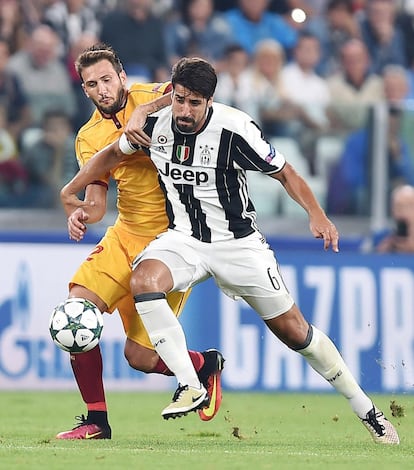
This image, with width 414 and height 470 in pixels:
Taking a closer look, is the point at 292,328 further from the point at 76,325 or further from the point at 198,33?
the point at 198,33

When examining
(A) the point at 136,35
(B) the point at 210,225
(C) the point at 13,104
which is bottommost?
(B) the point at 210,225

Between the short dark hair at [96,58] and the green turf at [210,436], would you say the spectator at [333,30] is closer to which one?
the green turf at [210,436]

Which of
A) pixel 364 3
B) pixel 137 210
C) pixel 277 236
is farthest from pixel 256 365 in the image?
pixel 364 3

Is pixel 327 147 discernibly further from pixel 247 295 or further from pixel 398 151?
pixel 247 295

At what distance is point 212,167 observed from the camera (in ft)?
23.8

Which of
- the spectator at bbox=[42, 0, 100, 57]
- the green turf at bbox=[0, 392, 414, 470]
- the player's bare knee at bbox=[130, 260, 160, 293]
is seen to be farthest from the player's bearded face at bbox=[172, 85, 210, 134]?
the spectator at bbox=[42, 0, 100, 57]

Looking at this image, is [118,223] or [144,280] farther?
[118,223]

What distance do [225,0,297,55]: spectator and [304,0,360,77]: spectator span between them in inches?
13.3

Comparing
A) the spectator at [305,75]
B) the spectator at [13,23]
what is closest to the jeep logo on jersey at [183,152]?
the spectator at [305,75]

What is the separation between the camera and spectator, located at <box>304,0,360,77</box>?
15.4 m

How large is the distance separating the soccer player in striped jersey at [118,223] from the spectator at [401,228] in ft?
15.7

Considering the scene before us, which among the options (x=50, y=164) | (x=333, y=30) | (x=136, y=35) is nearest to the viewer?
(x=50, y=164)

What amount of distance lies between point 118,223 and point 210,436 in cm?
151

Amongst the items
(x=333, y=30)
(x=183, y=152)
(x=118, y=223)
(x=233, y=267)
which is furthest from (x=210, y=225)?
(x=333, y=30)
